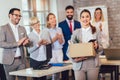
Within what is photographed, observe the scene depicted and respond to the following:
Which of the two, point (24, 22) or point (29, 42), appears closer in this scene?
point (29, 42)

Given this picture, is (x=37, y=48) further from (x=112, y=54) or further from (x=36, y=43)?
(x=112, y=54)

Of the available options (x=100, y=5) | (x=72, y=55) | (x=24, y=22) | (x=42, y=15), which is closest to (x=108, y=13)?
(x=100, y=5)

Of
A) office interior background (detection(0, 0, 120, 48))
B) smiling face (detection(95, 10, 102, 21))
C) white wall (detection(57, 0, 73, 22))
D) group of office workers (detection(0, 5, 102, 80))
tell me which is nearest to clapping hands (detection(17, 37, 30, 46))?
group of office workers (detection(0, 5, 102, 80))

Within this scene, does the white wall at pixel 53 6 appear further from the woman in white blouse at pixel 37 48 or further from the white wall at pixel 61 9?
the woman in white blouse at pixel 37 48

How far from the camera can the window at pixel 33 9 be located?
253 inches

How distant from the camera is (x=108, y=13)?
6.99 m

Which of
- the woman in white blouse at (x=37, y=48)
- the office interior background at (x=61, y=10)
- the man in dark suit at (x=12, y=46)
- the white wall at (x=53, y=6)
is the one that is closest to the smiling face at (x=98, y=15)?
the office interior background at (x=61, y=10)

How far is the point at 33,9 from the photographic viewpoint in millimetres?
6660

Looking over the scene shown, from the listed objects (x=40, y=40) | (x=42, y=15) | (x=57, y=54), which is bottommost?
(x=57, y=54)

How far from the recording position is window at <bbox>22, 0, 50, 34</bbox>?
21.1ft

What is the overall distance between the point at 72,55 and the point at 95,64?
290mm

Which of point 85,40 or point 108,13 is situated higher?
point 108,13

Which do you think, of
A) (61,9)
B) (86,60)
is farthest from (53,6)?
(86,60)

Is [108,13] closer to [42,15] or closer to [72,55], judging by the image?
[42,15]
